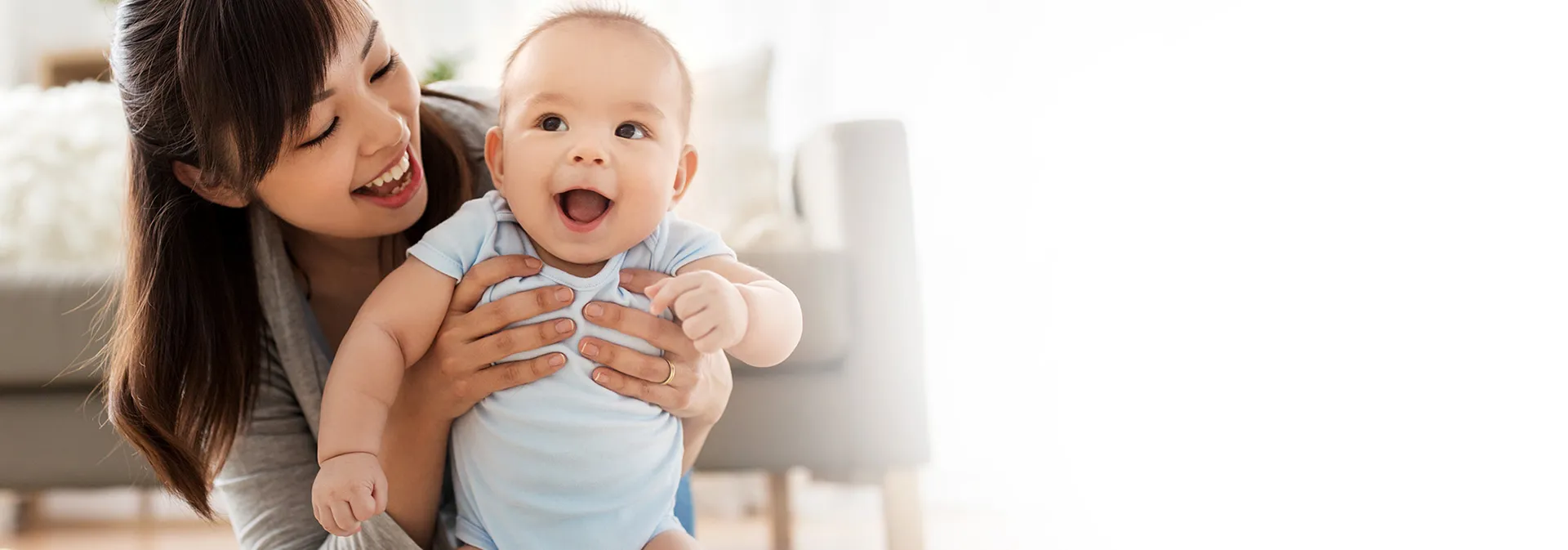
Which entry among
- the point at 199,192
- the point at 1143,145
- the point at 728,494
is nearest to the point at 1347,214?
the point at 1143,145

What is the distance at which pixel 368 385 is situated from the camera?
81 cm

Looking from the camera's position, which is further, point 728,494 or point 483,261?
point 728,494

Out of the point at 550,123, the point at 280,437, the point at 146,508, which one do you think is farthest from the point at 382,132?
the point at 146,508

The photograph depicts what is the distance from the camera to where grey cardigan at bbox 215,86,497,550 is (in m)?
1.05

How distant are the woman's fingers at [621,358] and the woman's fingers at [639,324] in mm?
14

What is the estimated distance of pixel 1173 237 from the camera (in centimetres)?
233

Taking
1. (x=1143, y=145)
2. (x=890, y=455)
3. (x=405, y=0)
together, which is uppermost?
(x=405, y=0)

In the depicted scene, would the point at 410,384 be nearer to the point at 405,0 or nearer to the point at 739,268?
the point at 739,268

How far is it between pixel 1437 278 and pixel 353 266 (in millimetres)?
1955

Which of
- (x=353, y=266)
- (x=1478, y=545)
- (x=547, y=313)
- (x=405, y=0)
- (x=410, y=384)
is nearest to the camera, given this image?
(x=547, y=313)

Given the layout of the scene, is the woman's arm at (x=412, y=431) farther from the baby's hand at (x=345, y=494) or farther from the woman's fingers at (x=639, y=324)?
the baby's hand at (x=345, y=494)

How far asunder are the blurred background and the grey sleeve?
25.3 inches

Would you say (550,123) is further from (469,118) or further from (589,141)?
(469,118)

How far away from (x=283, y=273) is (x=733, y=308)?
532mm
